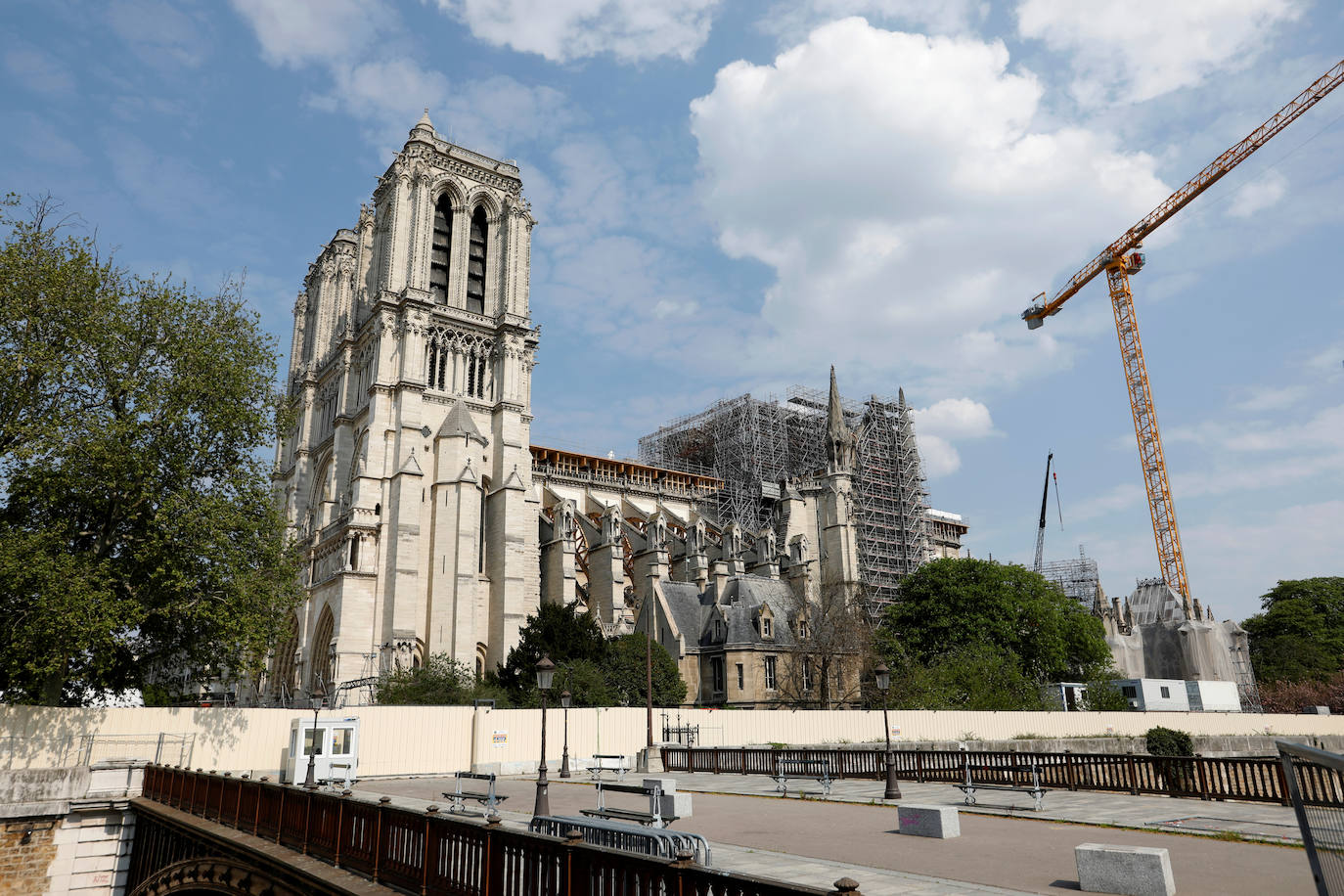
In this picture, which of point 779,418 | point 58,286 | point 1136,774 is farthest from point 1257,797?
point 779,418

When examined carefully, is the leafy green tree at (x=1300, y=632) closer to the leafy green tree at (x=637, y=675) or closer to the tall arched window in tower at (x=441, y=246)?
the leafy green tree at (x=637, y=675)

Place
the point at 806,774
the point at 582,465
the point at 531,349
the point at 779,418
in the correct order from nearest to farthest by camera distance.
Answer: the point at 806,774 → the point at 531,349 → the point at 582,465 → the point at 779,418

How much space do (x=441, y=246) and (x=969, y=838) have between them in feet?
162

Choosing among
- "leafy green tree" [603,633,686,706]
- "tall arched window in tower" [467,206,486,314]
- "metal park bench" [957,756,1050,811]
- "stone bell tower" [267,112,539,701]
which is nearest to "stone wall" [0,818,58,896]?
"metal park bench" [957,756,1050,811]

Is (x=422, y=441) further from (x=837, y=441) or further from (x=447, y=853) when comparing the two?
(x=447, y=853)

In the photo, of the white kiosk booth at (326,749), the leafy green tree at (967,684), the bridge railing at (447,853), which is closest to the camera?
the bridge railing at (447,853)

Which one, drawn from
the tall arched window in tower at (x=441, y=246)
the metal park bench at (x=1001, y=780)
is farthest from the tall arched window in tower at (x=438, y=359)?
the metal park bench at (x=1001, y=780)

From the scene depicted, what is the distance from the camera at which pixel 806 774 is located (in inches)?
828

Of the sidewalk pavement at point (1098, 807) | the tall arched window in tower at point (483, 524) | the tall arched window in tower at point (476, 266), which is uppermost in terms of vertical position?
the tall arched window in tower at point (476, 266)

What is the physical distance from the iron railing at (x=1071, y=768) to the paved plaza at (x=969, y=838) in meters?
0.61

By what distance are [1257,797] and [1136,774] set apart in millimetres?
3253

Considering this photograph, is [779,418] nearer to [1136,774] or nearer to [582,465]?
[582,465]

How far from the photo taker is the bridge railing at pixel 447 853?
5312 millimetres

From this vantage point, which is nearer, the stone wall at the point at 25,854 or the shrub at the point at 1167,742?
the stone wall at the point at 25,854
